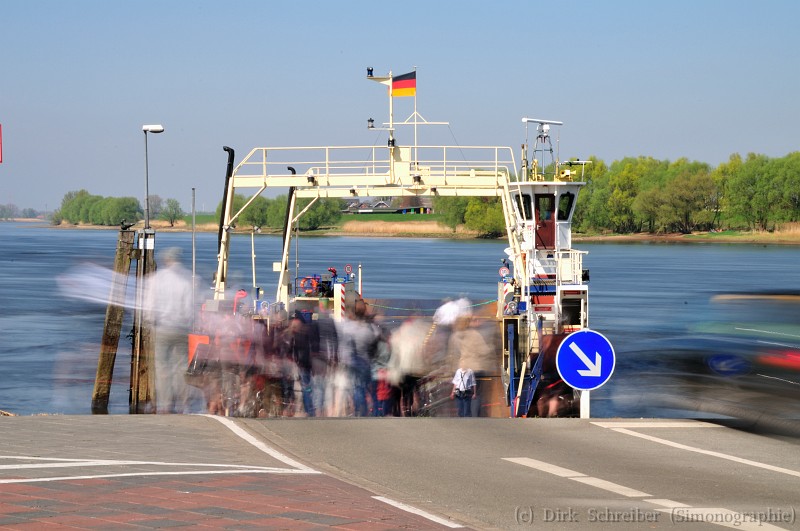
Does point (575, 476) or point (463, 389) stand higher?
point (575, 476)

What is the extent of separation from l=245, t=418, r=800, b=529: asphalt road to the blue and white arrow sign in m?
0.54

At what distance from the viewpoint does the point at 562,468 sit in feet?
33.0

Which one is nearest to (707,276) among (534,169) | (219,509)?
(534,169)

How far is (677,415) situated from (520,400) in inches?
259

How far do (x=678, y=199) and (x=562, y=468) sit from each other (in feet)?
456

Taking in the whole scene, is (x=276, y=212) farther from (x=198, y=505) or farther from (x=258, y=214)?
(x=198, y=505)

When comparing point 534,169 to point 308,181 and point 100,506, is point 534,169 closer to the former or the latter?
point 308,181

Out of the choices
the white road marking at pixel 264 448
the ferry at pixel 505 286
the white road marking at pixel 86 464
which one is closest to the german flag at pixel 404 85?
the ferry at pixel 505 286

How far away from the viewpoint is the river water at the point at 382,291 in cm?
3656

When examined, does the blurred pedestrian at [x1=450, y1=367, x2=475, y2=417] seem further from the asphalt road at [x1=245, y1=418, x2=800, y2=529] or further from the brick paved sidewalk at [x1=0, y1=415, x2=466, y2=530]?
the brick paved sidewalk at [x1=0, y1=415, x2=466, y2=530]

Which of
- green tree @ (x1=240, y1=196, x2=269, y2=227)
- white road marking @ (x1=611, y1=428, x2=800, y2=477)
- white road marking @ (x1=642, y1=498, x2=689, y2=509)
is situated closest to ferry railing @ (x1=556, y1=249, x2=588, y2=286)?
white road marking @ (x1=611, y1=428, x2=800, y2=477)

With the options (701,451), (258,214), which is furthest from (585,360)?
(258,214)

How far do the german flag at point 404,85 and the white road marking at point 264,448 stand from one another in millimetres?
16622

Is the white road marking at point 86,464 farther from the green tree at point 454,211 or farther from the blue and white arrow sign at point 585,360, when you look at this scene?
the green tree at point 454,211
